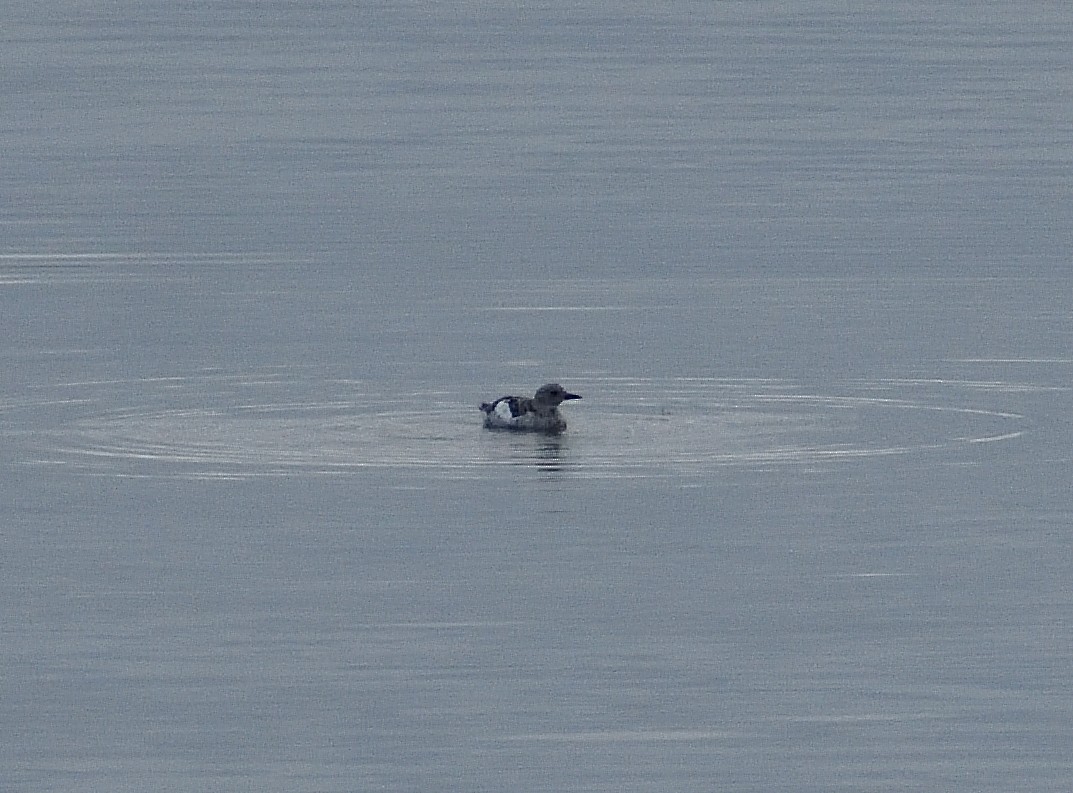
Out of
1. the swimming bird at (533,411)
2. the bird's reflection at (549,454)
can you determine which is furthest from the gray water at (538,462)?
the swimming bird at (533,411)

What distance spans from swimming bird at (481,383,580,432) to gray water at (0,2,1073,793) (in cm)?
17

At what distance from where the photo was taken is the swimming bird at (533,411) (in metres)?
26.5

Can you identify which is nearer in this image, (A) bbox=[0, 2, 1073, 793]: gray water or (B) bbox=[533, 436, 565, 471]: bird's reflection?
(A) bbox=[0, 2, 1073, 793]: gray water

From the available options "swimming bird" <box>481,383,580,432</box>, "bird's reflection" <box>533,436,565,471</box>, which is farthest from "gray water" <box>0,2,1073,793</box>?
"swimming bird" <box>481,383,580,432</box>

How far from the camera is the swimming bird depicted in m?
26.5

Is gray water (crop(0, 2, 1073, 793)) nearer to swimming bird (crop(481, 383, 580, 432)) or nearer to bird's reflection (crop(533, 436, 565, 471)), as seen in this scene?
bird's reflection (crop(533, 436, 565, 471))

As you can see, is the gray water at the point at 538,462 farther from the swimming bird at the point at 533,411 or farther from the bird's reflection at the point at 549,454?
the swimming bird at the point at 533,411

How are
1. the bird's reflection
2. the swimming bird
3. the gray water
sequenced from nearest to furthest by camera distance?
the gray water < the bird's reflection < the swimming bird

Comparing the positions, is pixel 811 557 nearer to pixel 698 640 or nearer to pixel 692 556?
pixel 692 556

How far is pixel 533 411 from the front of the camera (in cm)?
2655

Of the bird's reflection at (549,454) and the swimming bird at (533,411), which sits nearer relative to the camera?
the bird's reflection at (549,454)

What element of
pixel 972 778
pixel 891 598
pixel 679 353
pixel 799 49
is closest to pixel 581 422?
pixel 679 353

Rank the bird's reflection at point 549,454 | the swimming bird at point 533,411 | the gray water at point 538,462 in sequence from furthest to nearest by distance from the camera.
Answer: the swimming bird at point 533,411 < the bird's reflection at point 549,454 < the gray water at point 538,462

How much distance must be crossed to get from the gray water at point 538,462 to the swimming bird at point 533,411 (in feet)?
0.54
